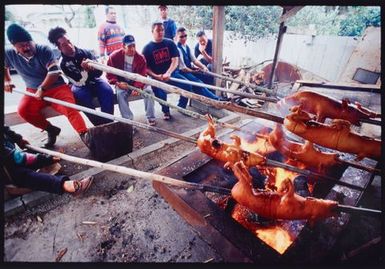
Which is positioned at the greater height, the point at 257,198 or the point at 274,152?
the point at 257,198

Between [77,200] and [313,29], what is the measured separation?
15410mm

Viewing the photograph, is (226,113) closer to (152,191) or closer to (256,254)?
(152,191)

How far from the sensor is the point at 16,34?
4.16 m

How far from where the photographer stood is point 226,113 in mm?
7180

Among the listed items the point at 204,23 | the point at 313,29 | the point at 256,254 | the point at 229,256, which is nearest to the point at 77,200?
the point at 229,256

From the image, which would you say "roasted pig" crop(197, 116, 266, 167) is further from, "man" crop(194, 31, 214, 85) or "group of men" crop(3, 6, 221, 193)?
"man" crop(194, 31, 214, 85)

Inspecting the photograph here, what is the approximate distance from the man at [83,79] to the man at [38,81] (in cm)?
24

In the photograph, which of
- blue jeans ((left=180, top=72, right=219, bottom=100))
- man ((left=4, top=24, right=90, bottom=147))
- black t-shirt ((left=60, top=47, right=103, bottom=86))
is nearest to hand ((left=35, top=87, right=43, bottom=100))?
man ((left=4, top=24, right=90, bottom=147))

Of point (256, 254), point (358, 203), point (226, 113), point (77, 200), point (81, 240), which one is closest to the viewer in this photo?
point (256, 254)

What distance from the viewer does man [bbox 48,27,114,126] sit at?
4.93 meters

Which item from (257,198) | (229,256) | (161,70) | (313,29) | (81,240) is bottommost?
(81,240)

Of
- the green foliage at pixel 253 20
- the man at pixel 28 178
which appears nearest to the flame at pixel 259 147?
the man at pixel 28 178

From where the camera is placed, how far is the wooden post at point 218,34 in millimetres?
6698

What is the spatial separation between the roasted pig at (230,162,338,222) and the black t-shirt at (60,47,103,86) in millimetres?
4297
